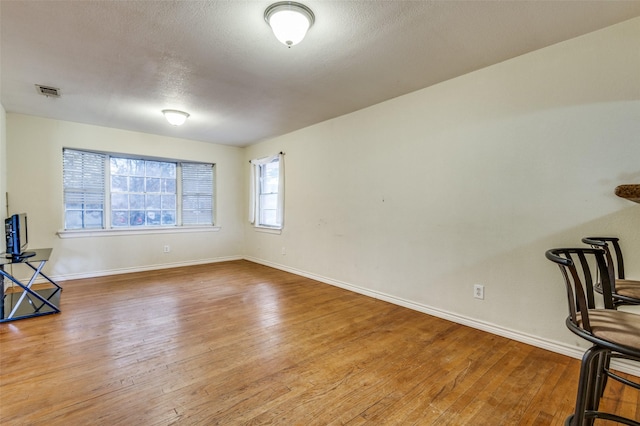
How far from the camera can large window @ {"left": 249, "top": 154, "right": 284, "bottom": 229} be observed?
533cm

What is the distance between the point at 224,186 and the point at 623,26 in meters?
5.61

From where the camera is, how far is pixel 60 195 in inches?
168

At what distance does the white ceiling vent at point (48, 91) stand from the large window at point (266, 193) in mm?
2876

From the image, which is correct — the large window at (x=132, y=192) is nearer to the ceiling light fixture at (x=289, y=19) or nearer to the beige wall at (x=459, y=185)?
the beige wall at (x=459, y=185)

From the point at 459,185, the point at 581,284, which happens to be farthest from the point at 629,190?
the point at 459,185

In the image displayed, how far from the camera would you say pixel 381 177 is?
11.5 ft

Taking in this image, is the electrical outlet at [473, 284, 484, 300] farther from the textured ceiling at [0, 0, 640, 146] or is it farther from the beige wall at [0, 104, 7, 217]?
the beige wall at [0, 104, 7, 217]

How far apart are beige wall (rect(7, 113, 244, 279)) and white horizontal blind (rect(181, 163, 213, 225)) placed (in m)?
0.16

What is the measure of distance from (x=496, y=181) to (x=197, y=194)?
195 inches

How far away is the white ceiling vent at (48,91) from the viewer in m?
3.03

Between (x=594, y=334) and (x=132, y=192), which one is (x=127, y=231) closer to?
(x=132, y=192)

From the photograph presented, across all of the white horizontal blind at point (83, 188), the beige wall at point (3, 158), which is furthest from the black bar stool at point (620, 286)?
the white horizontal blind at point (83, 188)

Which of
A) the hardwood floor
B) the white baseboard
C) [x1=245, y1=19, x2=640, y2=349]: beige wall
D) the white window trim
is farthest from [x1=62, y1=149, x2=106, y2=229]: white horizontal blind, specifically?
the white baseboard

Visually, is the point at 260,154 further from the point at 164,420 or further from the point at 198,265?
the point at 164,420
